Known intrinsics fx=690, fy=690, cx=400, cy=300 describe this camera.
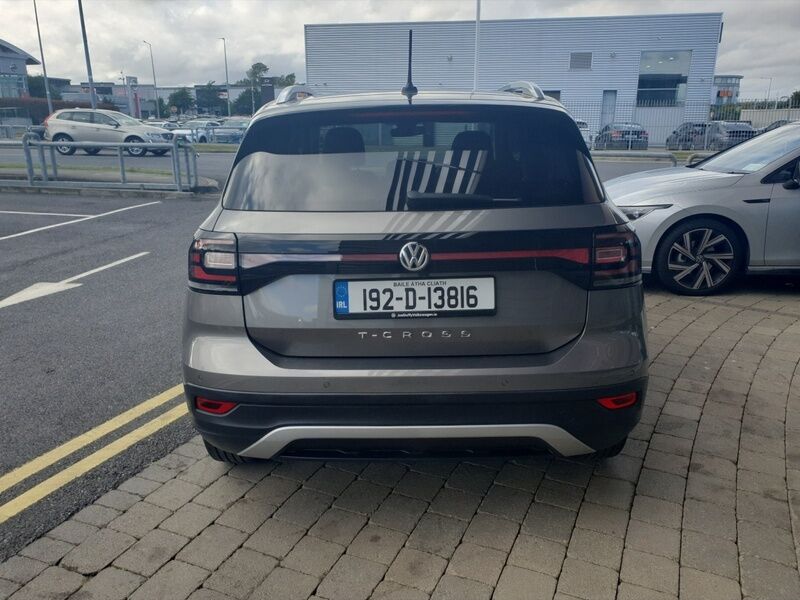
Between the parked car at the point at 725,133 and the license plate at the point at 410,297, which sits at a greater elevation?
the license plate at the point at 410,297

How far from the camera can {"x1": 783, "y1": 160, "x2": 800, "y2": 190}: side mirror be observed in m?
6.08

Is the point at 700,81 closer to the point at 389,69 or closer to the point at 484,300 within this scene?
the point at 389,69

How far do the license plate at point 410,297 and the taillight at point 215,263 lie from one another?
40cm

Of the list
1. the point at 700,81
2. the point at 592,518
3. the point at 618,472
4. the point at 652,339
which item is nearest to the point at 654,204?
the point at 652,339

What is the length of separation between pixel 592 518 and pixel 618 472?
17.2 inches

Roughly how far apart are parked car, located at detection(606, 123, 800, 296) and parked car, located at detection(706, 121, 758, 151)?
67.7 ft

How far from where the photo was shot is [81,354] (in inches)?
194

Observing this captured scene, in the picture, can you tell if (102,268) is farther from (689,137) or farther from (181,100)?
(181,100)

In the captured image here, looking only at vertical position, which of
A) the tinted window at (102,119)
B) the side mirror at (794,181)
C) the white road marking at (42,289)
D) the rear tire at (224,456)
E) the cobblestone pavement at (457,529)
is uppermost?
the side mirror at (794,181)

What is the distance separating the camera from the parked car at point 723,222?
20.1 feet

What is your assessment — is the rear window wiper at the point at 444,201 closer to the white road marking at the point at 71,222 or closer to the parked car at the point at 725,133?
the white road marking at the point at 71,222

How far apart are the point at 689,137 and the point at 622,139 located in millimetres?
2591

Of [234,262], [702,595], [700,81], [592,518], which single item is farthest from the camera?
[700,81]

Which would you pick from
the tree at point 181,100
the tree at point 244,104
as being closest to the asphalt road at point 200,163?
the tree at point 244,104
